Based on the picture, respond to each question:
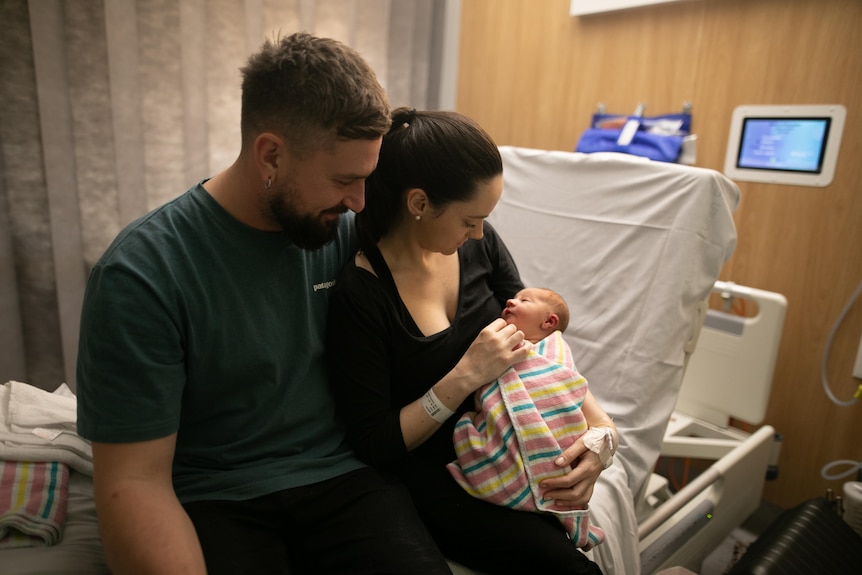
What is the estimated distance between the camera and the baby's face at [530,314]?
4.04 ft

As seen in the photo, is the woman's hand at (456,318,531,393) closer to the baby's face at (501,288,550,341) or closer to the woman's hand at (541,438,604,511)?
the baby's face at (501,288,550,341)

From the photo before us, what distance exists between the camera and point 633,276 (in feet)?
5.29

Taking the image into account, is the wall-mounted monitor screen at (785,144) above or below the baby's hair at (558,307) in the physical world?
above

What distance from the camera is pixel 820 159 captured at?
5.99 feet

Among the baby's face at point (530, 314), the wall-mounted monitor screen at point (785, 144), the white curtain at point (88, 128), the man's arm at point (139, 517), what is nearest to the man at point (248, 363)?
the man's arm at point (139, 517)

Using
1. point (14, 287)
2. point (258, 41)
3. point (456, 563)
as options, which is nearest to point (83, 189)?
point (14, 287)

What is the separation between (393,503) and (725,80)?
185 cm

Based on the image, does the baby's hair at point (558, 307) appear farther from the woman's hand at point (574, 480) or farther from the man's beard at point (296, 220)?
the man's beard at point (296, 220)

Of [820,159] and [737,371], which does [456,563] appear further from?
[820,159]

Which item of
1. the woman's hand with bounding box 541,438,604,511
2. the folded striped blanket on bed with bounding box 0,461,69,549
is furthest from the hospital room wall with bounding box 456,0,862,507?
the folded striped blanket on bed with bounding box 0,461,69,549

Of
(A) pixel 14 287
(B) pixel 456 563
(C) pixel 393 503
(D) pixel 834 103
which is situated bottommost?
(B) pixel 456 563

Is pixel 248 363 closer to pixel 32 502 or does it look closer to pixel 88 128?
pixel 32 502

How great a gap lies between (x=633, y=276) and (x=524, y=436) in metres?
0.72

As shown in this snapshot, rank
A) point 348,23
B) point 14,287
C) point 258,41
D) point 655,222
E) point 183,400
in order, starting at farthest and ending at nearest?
point 348,23, point 258,41, point 14,287, point 655,222, point 183,400
